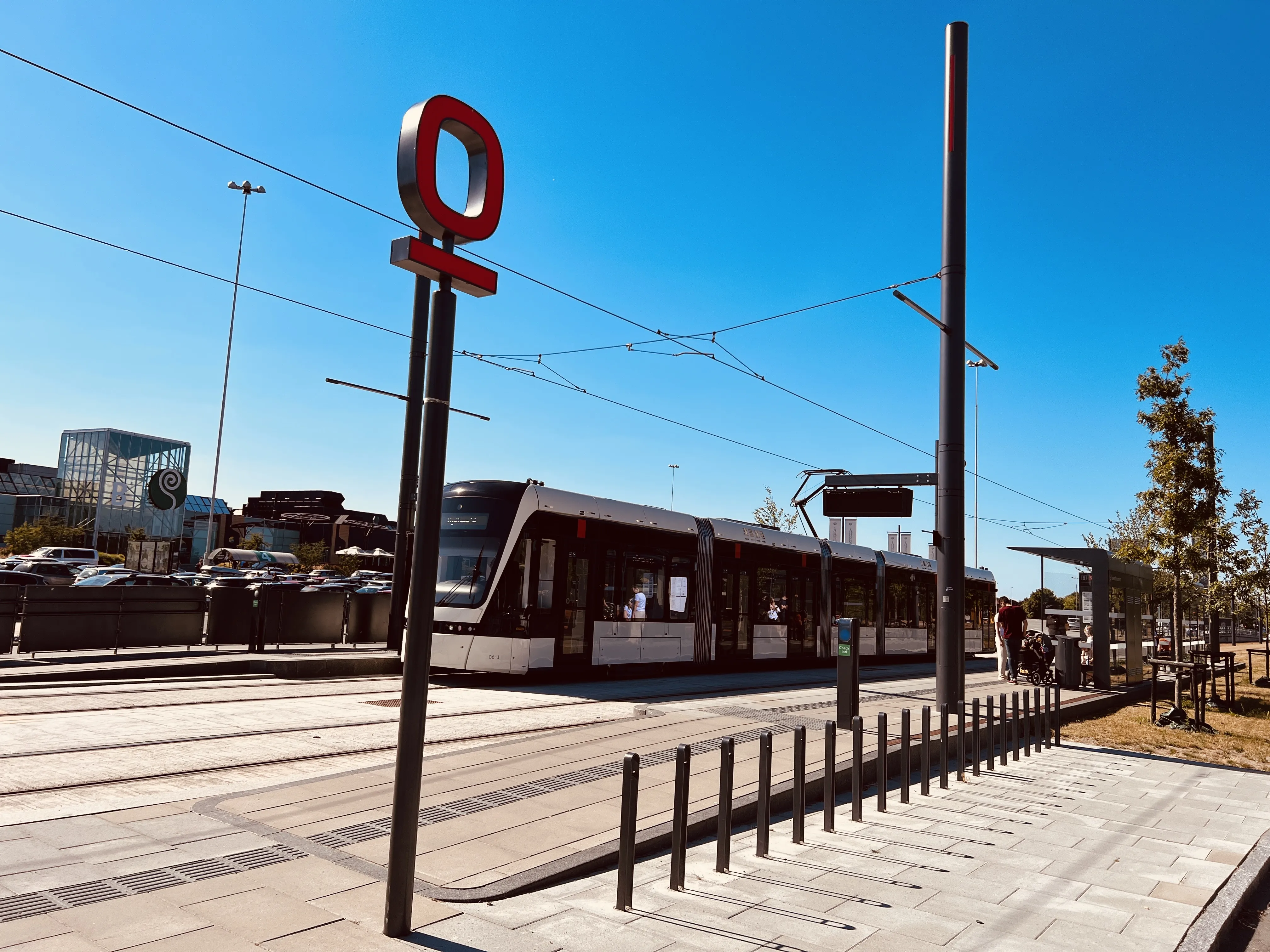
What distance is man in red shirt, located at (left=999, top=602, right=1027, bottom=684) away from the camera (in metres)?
19.1

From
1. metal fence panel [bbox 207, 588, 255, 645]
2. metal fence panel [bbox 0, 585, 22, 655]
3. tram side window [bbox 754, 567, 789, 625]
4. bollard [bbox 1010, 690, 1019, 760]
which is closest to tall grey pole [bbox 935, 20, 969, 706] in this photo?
bollard [bbox 1010, 690, 1019, 760]

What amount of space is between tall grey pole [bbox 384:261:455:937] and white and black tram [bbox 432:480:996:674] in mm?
10193

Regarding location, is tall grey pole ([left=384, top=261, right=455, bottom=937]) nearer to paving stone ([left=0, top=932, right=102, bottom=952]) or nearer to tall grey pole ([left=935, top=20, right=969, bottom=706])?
paving stone ([left=0, top=932, right=102, bottom=952])

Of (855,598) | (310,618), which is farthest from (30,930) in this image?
(855,598)

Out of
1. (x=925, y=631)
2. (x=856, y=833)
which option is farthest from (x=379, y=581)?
(x=856, y=833)

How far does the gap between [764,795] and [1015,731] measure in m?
5.77

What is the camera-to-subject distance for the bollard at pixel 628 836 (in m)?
4.65

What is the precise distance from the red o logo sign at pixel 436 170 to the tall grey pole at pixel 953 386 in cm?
789

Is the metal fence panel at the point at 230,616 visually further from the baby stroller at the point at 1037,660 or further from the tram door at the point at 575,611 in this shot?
the baby stroller at the point at 1037,660

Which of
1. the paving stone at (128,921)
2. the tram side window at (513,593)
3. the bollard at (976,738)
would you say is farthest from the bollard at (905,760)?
the tram side window at (513,593)

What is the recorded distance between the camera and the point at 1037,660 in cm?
1981

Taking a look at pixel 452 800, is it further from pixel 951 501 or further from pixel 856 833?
pixel 951 501

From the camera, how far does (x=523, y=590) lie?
571 inches

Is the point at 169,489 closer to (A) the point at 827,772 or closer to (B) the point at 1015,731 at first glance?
(B) the point at 1015,731
